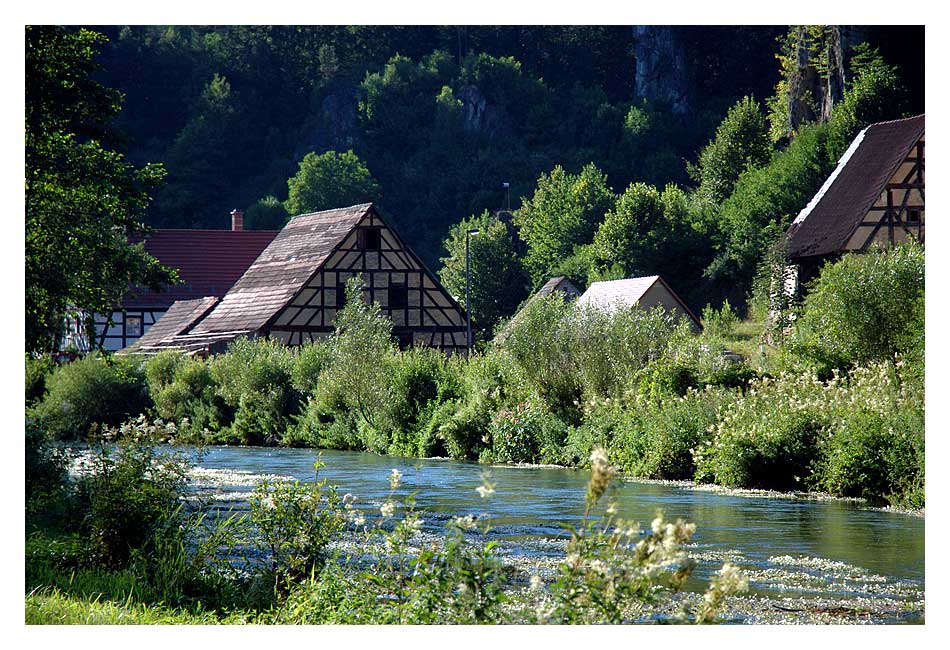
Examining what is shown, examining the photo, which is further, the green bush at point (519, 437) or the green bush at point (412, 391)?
the green bush at point (412, 391)

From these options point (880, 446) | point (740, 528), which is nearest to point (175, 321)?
point (880, 446)

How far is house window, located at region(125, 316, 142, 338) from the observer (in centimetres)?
5353

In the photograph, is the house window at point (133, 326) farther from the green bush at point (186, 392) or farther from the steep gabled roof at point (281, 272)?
the green bush at point (186, 392)

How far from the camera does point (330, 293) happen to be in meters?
44.7

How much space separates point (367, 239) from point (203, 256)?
1451 cm

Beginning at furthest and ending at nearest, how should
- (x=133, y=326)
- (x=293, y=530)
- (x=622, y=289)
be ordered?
(x=133, y=326)
(x=622, y=289)
(x=293, y=530)

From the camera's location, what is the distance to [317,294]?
146ft

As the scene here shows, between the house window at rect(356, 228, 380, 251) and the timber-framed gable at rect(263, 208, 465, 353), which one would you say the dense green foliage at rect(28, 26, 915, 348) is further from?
the timber-framed gable at rect(263, 208, 465, 353)

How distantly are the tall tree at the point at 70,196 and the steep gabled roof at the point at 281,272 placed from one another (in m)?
26.0

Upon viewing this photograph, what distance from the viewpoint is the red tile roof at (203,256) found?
56781mm

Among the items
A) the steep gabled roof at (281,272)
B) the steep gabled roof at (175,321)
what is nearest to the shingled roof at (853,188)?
the steep gabled roof at (281,272)

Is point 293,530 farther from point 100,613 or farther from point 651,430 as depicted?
point 651,430

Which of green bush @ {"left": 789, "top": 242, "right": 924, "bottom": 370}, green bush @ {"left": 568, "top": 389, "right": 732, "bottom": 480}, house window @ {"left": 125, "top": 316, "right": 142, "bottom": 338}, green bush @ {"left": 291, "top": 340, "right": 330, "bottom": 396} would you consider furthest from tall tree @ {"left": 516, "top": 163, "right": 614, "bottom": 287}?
green bush @ {"left": 789, "top": 242, "right": 924, "bottom": 370}
